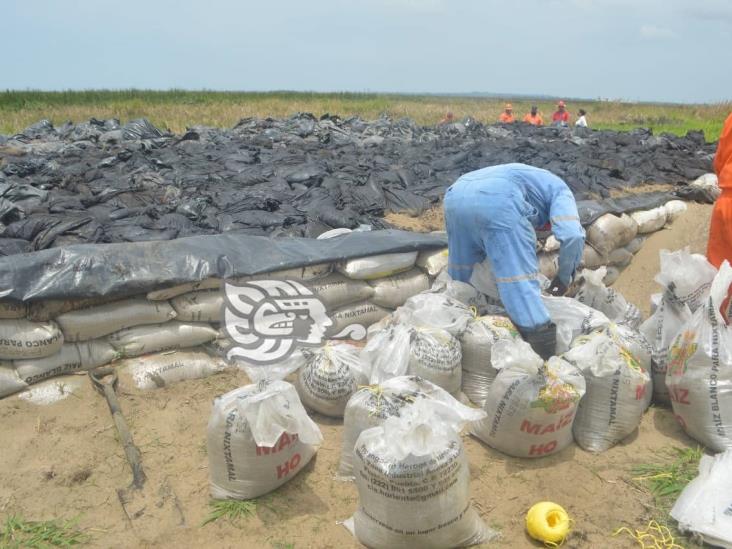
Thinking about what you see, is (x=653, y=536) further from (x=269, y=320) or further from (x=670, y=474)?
(x=269, y=320)

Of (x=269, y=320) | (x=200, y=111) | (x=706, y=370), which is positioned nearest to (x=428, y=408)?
(x=706, y=370)

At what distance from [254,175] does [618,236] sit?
3701 mm

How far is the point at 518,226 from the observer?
9.48 ft

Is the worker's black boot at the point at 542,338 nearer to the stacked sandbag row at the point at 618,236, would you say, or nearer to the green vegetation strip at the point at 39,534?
the stacked sandbag row at the point at 618,236

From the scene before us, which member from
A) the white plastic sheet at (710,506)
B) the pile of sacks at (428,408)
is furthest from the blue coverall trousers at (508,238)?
the white plastic sheet at (710,506)

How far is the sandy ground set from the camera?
2.17m

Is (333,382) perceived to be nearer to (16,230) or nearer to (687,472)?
(687,472)

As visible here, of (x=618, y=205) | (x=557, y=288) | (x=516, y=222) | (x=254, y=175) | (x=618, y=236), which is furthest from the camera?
(x=254, y=175)

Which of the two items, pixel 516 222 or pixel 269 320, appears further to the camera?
pixel 269 320

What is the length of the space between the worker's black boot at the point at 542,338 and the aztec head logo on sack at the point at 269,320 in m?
1.17

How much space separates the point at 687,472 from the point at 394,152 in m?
6.68

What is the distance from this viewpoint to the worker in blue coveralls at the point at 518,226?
9.53 ft

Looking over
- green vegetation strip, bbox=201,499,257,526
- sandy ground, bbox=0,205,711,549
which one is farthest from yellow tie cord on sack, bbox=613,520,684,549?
green vegetation strip, bbox=201,499,257,526

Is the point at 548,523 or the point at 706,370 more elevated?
the point at 706,370
